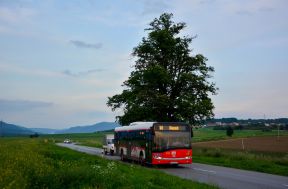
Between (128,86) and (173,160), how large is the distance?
25290 mm

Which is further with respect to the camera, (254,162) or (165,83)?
(165,83)

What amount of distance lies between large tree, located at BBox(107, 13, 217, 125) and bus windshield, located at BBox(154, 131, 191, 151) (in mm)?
19288

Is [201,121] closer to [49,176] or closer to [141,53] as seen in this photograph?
[141,53]

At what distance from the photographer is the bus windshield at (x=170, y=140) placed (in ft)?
94.2

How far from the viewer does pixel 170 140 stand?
28938mm

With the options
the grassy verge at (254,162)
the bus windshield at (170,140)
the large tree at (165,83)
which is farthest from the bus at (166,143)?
the large tree at (165,83)

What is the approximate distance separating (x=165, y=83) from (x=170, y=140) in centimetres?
2254

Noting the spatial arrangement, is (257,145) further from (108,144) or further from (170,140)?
(170,140)

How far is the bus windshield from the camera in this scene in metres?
28.7

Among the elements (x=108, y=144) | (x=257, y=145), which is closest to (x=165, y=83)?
(x=108, y=144)

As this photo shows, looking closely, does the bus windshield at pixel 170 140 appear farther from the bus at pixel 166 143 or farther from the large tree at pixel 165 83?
the large tree at pixel 165 83

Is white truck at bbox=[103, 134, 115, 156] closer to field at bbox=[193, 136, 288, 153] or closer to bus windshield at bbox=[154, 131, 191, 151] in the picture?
field at bbox=[193, 136, 288, 153]

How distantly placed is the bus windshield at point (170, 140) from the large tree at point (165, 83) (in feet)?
63.3

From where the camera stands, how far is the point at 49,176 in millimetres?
13523
